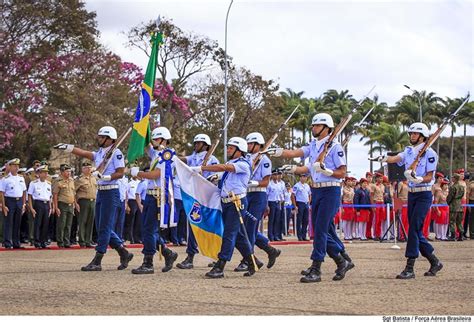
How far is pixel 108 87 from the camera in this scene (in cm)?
4100

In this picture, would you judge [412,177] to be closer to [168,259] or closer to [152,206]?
[152,206]

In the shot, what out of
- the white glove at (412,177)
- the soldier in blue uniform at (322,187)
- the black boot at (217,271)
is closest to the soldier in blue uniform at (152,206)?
the black boot at (217,271)

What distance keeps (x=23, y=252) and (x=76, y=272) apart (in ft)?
20.9

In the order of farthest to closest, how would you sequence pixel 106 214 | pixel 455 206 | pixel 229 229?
pixel 455 206 < pixel 106 214 < pixel 229 229

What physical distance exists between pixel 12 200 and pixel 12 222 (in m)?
0.54

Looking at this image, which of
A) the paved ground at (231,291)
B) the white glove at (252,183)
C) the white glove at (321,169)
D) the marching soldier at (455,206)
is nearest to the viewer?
the paved ground at (231,291)

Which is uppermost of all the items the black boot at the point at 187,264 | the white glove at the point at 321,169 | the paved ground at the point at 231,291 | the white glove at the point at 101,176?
the white glove at the point at 321,169

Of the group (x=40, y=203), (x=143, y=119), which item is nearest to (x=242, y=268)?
(x=143, y=119)

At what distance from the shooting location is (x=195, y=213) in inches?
548

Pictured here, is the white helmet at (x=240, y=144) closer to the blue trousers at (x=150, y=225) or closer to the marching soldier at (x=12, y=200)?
the blue trousers at (x=150, y=225)

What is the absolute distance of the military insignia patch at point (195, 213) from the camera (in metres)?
13.9

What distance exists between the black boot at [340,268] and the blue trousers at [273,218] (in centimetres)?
1325

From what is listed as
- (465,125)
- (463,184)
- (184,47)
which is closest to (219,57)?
(184,47)

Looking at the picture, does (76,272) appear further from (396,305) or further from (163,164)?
(396,305)
